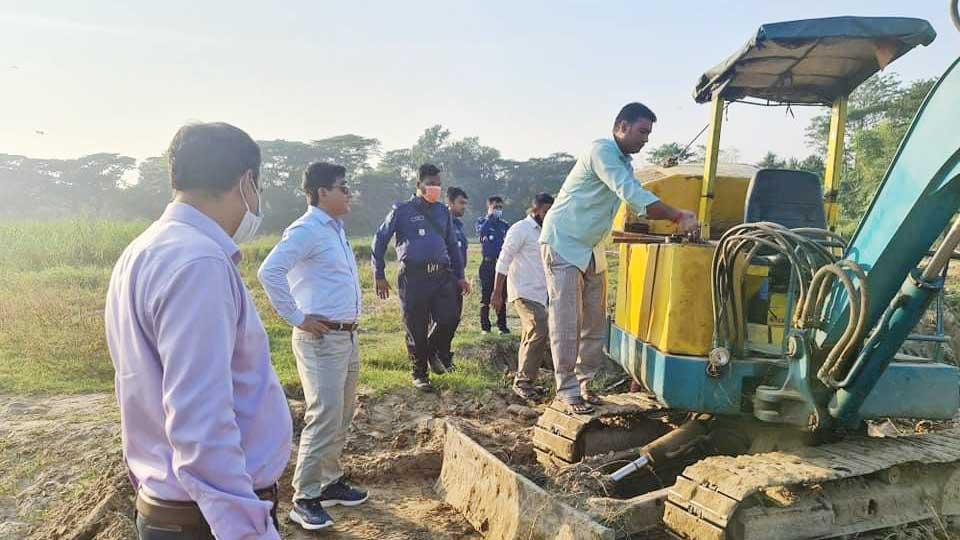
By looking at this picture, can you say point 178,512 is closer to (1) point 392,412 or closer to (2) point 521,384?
(1) point 392,412

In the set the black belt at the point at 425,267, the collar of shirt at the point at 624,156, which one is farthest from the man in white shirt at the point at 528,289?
the collar of shirt at the point at 624,156

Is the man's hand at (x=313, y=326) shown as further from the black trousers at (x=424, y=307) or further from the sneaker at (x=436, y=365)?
the sneaker at (x=436, y=365)

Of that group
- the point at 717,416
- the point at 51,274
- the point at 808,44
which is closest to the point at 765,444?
the point at 717,416

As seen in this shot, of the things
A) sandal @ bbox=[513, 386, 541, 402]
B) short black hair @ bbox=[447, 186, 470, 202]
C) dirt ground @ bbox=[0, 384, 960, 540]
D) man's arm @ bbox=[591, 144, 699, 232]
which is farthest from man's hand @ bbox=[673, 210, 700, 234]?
short black hair @ bbox=[447, 186, 470, 202]

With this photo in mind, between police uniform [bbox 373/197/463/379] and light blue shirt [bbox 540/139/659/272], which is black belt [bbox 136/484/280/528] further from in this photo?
police uniform [bbox 373/197/463/379]

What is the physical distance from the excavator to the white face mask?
237 cm

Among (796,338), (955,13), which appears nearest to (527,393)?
(796,338)

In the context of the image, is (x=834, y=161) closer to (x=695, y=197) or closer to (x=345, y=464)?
(x=695, y=197)

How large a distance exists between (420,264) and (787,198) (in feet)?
11.5

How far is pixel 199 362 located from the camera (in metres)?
1.68

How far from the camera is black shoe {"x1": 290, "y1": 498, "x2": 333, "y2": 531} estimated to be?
3896mm

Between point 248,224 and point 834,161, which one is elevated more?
point 834,161

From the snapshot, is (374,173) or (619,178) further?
(374,173)

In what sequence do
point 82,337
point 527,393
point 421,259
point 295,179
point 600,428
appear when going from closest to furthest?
point 600,428 < point 527,393 < point 421,259 < point 82,337 < point 295,179
